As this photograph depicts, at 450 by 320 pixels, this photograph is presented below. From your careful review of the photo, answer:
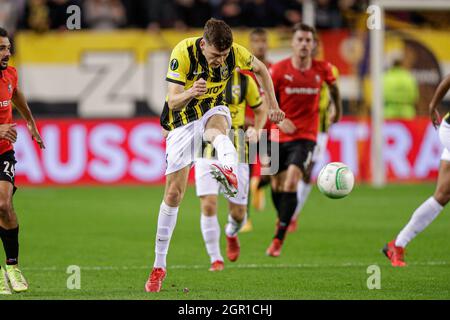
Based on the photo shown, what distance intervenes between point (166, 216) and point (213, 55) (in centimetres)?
142

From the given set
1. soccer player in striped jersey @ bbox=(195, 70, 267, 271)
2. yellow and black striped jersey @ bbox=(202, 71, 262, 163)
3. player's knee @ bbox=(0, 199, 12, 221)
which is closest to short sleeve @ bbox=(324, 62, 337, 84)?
soccer player in striped jersey @ bbox=(195, 70, 267, 271)

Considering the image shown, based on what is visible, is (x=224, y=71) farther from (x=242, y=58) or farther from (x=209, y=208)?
(x=209, y=208)

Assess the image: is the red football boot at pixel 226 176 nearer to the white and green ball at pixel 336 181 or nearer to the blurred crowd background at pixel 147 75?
the white and green ball at pixel 336 181

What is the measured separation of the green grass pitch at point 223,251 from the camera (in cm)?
861

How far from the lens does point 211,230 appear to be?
10.1 metres

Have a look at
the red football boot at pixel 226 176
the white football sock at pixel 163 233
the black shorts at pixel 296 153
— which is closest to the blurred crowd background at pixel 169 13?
the black shorts at pixel 296 153

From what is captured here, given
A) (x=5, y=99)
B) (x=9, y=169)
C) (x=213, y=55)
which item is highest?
(x=213, y=55)

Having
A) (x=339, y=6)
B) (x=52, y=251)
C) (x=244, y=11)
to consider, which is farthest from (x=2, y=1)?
(x=52, y=251)

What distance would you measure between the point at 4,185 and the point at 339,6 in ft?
47.1

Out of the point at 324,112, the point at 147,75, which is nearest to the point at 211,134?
the point at 324,112

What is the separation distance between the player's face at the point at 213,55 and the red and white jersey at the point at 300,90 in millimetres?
3516

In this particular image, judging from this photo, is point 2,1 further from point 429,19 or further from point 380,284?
point 380,284

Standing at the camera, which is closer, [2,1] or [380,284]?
[380,284]

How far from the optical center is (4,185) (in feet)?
27.7
